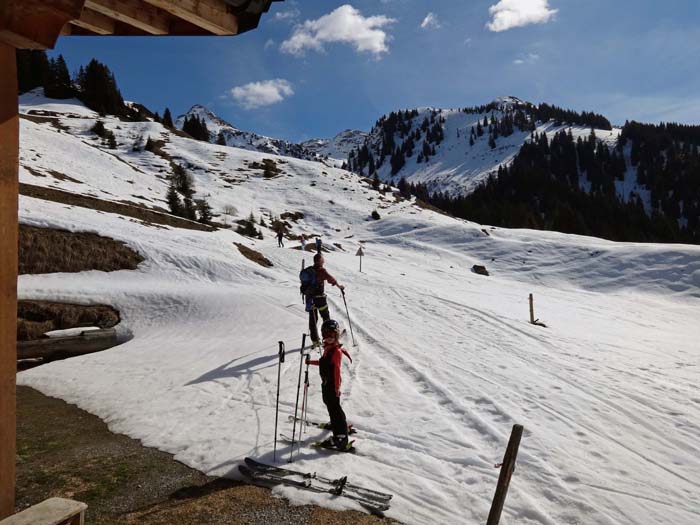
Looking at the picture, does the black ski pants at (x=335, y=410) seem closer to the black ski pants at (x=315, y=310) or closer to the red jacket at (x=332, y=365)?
the red jacket at (x=332, y=365)

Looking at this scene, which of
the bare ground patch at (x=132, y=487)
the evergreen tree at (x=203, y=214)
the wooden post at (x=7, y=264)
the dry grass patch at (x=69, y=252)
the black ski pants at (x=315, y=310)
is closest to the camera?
the wooden post at (x=7, y=264)

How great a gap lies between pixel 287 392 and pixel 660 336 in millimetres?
17914

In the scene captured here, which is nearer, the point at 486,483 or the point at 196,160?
the point at 486,483

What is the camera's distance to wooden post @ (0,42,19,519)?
3.33 m

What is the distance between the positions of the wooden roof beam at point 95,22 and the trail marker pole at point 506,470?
5919mm

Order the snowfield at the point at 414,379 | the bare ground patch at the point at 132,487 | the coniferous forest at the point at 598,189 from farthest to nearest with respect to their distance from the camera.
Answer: the coniferous forest at the point at 598,189
the snowfield at the point at 414,379
the bare ground patch at the point at 132,487

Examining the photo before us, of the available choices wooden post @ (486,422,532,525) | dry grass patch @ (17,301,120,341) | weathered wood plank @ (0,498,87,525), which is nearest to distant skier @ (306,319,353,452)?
wooden post @ (486,422,532,525)

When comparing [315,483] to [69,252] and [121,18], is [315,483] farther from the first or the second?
[69,252]

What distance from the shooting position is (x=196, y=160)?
6850cm

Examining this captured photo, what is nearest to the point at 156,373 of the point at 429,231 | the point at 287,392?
the point at 287,392

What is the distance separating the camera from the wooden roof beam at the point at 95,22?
4020 mm

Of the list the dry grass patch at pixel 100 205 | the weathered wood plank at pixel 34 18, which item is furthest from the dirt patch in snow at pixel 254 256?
the weathered wood plank at pixel 34 18

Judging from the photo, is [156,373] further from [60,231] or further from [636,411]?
[60,231]

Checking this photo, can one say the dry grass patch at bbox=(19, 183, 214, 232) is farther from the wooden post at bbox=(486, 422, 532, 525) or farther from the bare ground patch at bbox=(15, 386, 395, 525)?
the wooden post at bbox=(486, 422, 532, 525)
